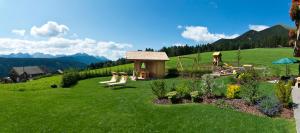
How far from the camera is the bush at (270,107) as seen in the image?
41.3 ft

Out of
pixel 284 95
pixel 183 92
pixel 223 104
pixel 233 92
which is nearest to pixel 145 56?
pixel 183 92

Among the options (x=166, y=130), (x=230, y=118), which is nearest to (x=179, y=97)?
(x=230, y=118)

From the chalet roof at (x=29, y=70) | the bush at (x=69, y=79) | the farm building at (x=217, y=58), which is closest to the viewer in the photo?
the bush at (x=69, y=79)

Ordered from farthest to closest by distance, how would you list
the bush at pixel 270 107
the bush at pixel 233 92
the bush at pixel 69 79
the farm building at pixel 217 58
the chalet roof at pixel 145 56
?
the farm building at pixel 217 58
the chalet roof at pixel 145 56
the bush at pixel 69 79
the bush at pixel 233 92
the bush at pixel 270 107

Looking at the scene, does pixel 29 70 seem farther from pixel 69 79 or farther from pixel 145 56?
pixel 69 79

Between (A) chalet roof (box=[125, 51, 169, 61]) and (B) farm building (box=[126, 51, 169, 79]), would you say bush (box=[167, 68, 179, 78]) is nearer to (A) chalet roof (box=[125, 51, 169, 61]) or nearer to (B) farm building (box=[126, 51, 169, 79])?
(B) farm building (box=[126, 51, 169, 79])

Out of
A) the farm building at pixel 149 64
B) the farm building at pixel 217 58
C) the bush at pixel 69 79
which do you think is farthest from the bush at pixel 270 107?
the farm building at pixel 217 58

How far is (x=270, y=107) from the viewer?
505 inches

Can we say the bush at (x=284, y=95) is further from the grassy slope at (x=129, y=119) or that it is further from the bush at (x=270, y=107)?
the grassy slope at (x=129, y=119)

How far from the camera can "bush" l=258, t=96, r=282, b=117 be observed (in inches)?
496

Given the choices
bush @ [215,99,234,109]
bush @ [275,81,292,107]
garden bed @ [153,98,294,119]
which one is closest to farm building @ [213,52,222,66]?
garden bed @ [153,98,294,119]

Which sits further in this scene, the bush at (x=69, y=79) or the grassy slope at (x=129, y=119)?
the bush at (x=69, y=79)

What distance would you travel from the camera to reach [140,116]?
12.6m

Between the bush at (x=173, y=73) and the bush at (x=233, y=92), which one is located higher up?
the bush at (x=173, y=73)
